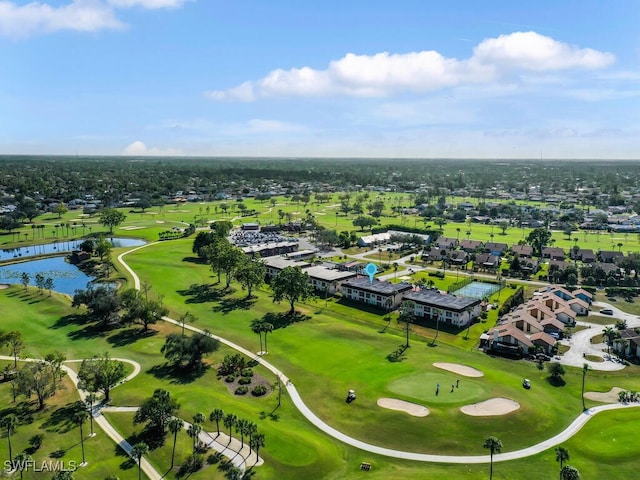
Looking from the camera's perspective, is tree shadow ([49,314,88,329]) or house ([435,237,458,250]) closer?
tree shadow ([49,314,88,329])

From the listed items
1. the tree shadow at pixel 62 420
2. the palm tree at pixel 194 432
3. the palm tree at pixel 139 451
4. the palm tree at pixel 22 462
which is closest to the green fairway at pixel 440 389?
the palm tree at pixel 194 432

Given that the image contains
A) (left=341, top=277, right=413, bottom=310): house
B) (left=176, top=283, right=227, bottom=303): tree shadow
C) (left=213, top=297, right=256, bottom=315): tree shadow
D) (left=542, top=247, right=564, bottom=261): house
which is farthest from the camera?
(left=542, top=247, right=564, bottom=261): house

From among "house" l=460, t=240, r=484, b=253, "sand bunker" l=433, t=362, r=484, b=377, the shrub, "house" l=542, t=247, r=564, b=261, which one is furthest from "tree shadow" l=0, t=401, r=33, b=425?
"house" l=542, t=247, r=564, b=261

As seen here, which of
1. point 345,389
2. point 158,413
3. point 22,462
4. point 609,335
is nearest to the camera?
point 22,462

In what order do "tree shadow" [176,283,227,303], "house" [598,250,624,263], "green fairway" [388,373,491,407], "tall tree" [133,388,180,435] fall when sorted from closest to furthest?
1. "tall tree" [133,388,180,435]
2. "green fairway" [388,373,491,407]
3. "tree shadow" [176,283,227,303]
4. "house" [598,250,624,263]

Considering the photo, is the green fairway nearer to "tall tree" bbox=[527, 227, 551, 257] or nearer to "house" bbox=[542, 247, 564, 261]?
"house" bbox=[542, 247, 564, 261]

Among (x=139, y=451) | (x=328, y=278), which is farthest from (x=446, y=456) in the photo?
(x=328, y=278)

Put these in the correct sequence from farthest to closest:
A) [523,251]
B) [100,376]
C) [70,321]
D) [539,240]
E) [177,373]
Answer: [539,240]
[523,251]
[70,321]
[177,373]
[100,376]

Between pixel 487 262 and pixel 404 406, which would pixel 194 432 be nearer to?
pixel 404 406
